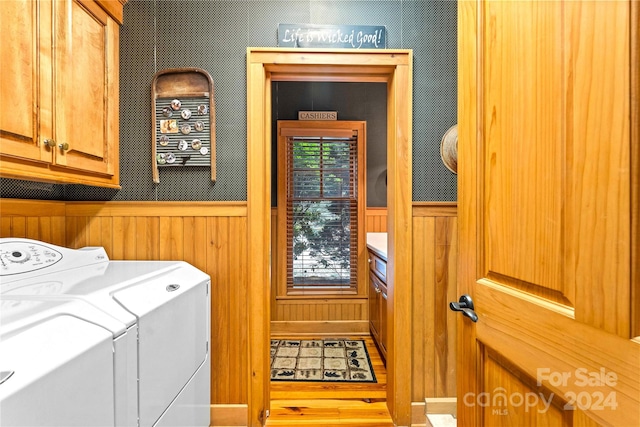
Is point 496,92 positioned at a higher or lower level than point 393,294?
higher

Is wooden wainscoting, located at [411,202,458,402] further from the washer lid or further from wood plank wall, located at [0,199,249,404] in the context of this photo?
the washer lid

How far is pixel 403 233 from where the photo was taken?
1.94 meters

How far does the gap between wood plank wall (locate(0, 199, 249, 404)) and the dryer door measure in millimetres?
226

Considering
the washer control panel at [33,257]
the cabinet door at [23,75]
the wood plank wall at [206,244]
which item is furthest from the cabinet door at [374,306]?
the cabinet door at [23,75]

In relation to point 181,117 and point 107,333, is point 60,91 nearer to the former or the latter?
point 181,117

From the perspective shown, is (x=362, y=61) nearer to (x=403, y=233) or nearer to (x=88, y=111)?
(x=403, y=233)

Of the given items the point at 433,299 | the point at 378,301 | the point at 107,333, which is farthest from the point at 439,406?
the point at 107,333

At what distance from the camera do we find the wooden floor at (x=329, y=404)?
202 cm

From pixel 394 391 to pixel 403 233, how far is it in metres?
0.92

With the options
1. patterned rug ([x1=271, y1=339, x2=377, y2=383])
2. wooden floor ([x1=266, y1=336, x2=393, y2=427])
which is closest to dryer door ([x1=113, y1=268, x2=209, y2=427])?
wooden floor ([x1=266, y1=336, x2=393, y2=427])

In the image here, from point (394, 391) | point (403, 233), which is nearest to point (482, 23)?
point (403, 233)

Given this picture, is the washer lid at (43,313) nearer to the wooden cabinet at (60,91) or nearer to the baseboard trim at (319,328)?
the wooden cabinet at (60,91)

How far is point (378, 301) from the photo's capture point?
9.71 ft

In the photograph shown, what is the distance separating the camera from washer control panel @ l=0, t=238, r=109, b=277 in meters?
1.30
